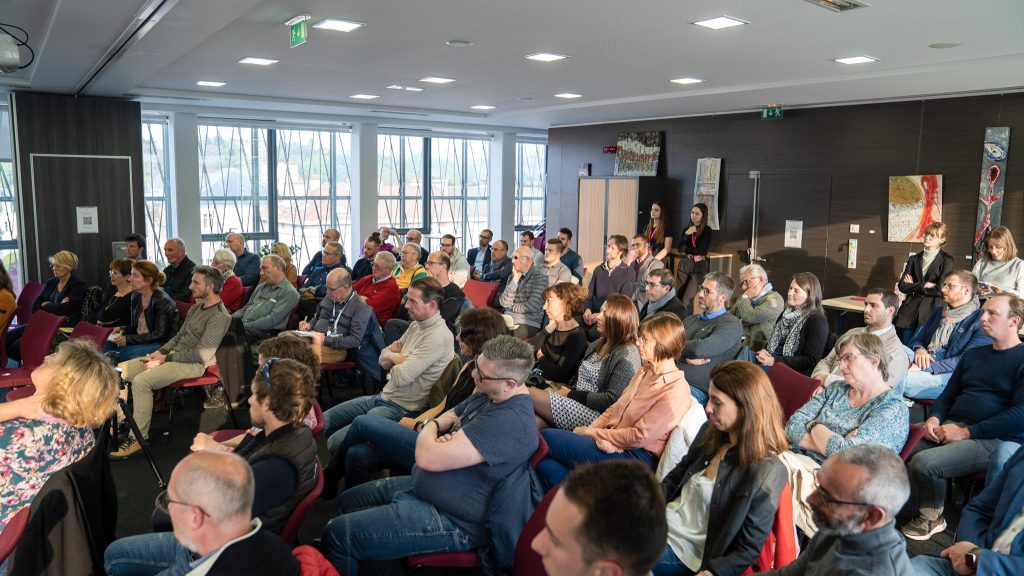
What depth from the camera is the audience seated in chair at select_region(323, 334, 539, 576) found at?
8.87 feet

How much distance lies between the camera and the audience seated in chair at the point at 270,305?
641 cm

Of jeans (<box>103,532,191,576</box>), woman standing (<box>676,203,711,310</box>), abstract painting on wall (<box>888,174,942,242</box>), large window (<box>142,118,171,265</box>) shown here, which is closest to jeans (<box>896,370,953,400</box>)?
abstract painting on wall (<box>888,174,942,242</box>)

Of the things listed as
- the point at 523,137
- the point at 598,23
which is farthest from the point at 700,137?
the point at 598,23

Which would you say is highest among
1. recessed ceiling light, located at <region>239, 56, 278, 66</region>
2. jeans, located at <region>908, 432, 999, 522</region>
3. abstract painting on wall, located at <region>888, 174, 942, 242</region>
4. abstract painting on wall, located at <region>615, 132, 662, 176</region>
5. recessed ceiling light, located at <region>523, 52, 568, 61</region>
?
recessed ceiling light, located at <region>239, 56, 278, 66</region>

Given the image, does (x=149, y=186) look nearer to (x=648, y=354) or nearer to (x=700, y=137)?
(x=700, y=137)

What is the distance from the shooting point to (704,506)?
2.71 meters

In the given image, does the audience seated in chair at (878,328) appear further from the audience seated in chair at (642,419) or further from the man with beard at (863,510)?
the man with beard at (863,510)

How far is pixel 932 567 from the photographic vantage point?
2639 mm

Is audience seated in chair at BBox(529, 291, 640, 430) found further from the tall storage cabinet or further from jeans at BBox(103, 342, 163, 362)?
the tall storage cabinet

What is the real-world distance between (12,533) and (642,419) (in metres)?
2.58

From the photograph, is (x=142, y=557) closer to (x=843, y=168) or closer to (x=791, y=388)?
(x=791, y=388)

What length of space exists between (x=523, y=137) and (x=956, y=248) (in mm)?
9787

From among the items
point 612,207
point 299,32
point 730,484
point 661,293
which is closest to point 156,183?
point 612,207

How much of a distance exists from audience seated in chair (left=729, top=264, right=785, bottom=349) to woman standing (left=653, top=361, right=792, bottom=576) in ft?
10.0
